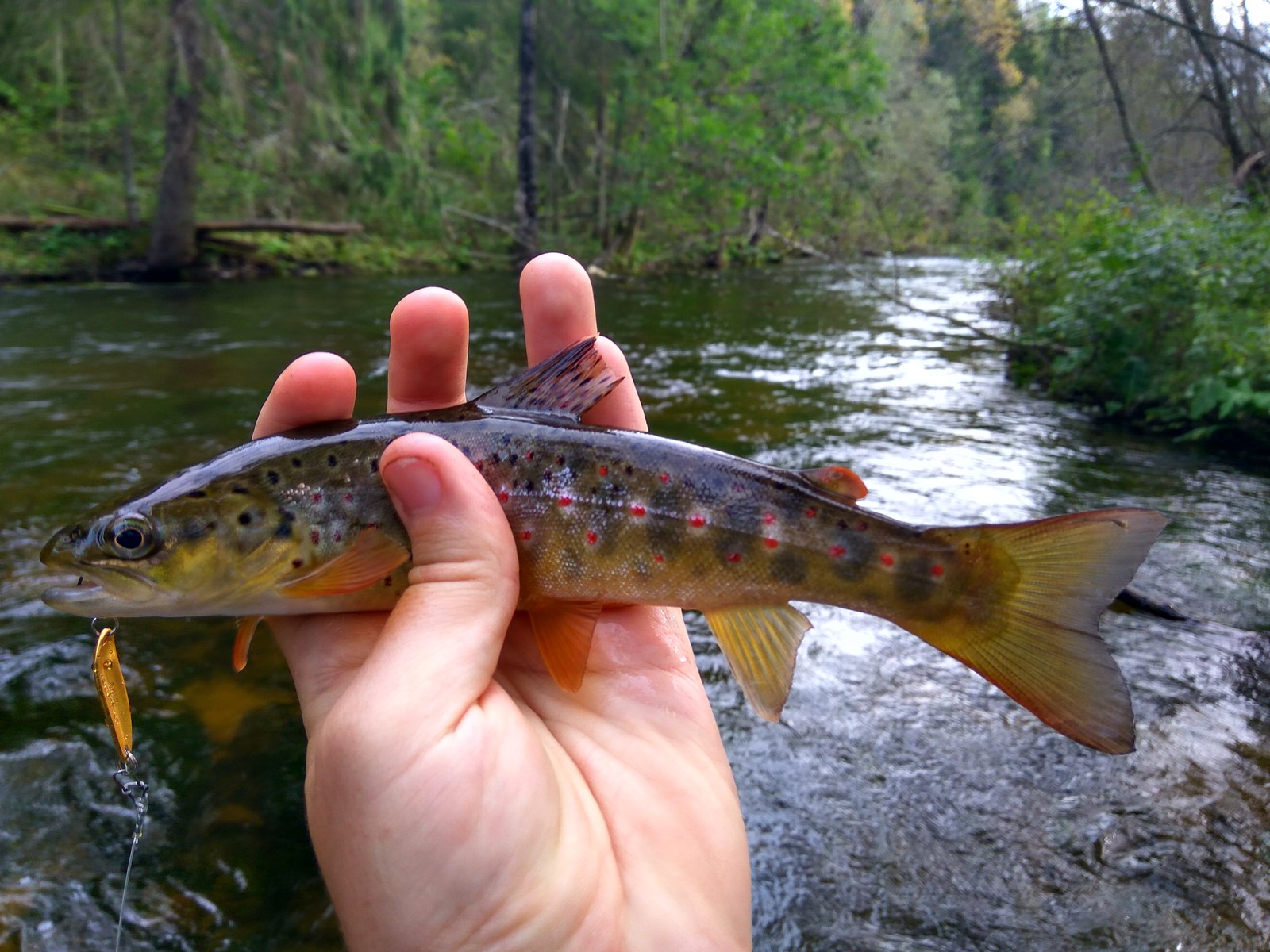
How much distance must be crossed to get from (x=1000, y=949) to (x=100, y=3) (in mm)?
24383

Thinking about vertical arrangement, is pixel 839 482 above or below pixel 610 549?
above

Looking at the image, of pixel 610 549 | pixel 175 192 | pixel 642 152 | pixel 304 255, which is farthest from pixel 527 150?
pixel 610 549

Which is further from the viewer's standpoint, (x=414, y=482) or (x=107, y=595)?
(x=107, y=595)

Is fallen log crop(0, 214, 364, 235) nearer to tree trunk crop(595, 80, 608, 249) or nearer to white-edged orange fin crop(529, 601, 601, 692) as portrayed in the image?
A: tree trunk crop(595, 80, 608, 249)

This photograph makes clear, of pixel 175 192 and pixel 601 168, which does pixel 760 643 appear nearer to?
pixel 175 192

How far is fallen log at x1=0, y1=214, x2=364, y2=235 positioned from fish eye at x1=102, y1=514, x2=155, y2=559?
63.4ft

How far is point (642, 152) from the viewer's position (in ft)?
77.8

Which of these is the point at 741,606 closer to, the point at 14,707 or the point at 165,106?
the point at 14,707

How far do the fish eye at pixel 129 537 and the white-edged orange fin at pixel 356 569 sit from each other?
0.37m

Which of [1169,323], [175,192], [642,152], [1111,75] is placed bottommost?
[1169,323]

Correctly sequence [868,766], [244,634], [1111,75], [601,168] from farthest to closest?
[601,168] < [1111,75] < [868,766] < [244,634]

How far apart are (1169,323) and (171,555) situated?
866 cm

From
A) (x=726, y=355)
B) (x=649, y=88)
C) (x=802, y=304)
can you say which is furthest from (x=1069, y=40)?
(x=649, y=88)

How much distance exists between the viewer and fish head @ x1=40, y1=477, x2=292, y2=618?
2104 millimetres
